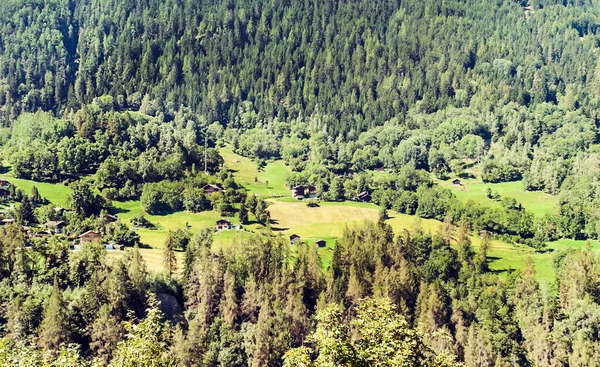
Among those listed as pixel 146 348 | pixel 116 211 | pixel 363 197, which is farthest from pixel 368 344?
pixel 363 197

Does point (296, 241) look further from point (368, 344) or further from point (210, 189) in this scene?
point (368, 344)

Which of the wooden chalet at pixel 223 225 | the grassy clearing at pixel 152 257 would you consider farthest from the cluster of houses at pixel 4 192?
the wooden chalet at pixel 223 225

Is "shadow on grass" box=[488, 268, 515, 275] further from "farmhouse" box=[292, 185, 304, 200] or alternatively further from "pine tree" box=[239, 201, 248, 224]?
"farmhouse" box=[292, 185, 304, 200]

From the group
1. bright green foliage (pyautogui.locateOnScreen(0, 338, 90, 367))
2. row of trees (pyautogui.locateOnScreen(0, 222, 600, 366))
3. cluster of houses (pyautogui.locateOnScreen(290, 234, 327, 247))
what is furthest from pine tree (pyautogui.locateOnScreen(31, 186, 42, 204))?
bright green foliage (pyautogui.locateOnScreen(0, 338, 90, 367))

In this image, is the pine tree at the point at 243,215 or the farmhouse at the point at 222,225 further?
the pine tree at the point at 243,215

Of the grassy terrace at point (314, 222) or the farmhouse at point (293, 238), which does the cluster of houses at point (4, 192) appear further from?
the farmhouse at point (293, 238)

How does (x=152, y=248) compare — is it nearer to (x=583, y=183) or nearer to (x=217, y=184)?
(x=217, y=184)
